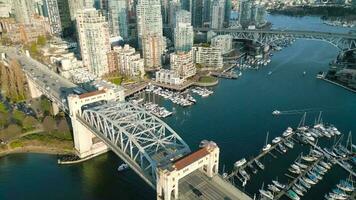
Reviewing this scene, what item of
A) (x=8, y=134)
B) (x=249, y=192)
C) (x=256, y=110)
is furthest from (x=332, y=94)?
(x=8, y=134)

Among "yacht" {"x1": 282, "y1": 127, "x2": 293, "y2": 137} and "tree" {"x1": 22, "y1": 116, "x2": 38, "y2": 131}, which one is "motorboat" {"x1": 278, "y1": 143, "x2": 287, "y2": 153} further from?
"tree" {"x1": 22, "y1": 116, "x2": 38, "y2": 131}

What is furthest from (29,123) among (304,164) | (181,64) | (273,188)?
(304,164)

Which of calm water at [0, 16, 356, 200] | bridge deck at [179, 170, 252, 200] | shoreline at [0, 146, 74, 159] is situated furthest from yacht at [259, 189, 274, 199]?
shoreline at [0, 146, 74, 159]

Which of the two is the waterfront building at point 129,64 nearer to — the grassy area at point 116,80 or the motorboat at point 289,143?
the grassy area at point 116,80

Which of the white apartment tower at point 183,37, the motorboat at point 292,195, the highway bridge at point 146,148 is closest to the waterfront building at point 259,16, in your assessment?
the white apartment tower at point 183,37

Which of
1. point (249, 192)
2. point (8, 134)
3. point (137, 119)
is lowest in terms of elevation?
point (249, 192)

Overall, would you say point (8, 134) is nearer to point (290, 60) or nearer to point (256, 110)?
point (256, 110)
